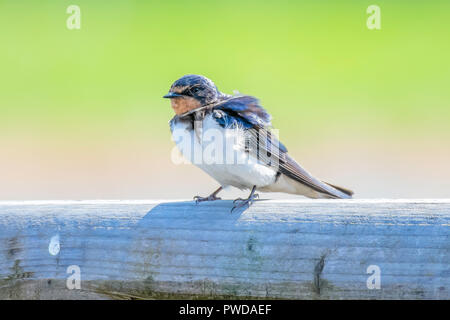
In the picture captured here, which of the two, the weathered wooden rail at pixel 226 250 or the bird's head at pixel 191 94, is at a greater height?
the bird's head at pixel 191 94

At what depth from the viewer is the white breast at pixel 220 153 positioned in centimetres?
350

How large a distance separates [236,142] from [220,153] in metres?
0.11

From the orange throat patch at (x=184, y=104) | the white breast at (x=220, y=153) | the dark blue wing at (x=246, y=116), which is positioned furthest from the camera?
the orange throat patch at (x=184, y=104)

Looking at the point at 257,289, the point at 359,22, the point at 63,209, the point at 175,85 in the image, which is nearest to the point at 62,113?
the point at 359,22

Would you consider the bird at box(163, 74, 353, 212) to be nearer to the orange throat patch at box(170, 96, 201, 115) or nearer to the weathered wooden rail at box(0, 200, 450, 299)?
the orange throat patch at box(170, 96, 201, 115)

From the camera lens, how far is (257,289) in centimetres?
209

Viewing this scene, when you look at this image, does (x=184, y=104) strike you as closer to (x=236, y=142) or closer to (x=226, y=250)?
(x=236, y=142)

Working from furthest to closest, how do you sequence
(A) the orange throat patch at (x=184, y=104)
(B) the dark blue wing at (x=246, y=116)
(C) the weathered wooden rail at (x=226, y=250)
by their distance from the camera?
(A) the orange throat patch at (x=184, y=104) < (B) the dark blue wing at (x=246, y=116) < (C) the weathered wooden rail at (x=226, y=250)

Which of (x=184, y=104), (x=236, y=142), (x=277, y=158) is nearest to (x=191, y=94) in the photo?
(x=184, y=104)

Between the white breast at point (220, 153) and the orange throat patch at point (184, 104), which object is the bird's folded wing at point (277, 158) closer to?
the white breast at point (220, 153)

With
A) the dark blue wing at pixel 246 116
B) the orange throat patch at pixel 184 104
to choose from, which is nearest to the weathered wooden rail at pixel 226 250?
the dark blue wing at pixel 246 116

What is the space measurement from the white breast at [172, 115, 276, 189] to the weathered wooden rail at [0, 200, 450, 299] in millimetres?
1048

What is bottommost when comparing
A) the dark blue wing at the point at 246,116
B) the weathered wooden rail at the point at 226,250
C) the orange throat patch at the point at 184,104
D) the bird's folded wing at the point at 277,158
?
the weathered wooden rail at the point at 226,250
